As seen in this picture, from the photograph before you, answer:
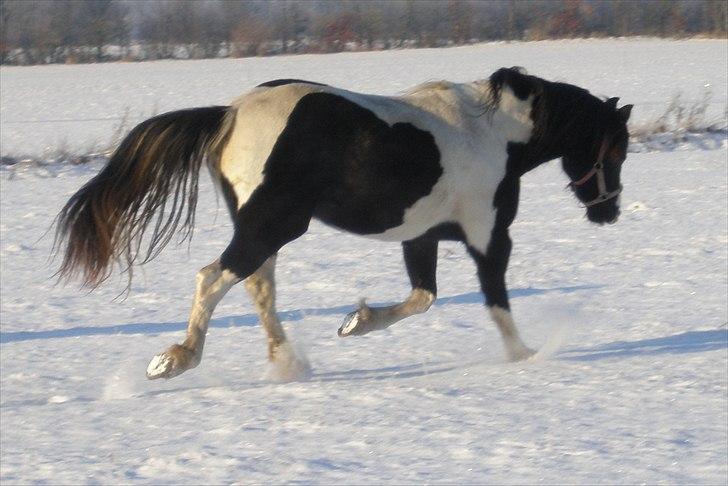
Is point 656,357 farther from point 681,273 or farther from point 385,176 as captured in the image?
point 681,273

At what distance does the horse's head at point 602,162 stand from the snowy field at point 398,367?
25.0 inches

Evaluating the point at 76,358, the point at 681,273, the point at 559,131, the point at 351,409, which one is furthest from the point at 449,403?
the point at 681,273

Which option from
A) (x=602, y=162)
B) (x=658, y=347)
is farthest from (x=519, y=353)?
(x=602, y=162)

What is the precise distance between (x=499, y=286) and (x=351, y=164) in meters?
0.96

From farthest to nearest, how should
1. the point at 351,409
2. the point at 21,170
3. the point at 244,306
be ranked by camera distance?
the point at 21,170
the point at 244,306
the point at 351,409

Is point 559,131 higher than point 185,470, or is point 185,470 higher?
point 559,131

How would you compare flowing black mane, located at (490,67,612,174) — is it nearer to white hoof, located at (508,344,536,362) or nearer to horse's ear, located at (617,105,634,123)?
horse's ear, located at (617,105,634,123)

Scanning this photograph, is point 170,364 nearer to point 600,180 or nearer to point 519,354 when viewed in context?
point 519,354

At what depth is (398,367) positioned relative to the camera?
5.32 meters

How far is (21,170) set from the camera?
1252 cm

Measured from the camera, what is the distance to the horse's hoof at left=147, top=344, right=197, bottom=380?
4.72 meters

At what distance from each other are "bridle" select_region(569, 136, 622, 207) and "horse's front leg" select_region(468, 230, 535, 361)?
0.61m

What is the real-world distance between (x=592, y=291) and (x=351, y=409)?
8.91 feet

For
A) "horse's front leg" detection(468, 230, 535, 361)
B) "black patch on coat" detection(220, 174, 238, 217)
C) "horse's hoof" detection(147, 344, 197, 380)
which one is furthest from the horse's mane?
"horse's hoof" detection(147, 344, 197, 380)
